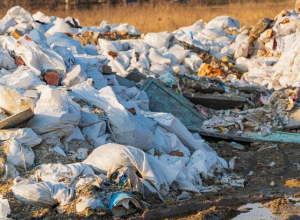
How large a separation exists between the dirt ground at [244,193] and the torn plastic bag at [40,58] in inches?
78.8

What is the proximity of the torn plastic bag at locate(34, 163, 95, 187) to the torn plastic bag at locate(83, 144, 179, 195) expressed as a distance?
0.45 feet

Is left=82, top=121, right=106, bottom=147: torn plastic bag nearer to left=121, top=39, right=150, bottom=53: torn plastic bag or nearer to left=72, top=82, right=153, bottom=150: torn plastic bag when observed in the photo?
left=72, top=82, right=153, bottom=150: torn plastic bag

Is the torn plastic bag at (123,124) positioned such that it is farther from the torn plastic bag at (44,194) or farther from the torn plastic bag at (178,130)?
the torn plastic bag at (44,194)

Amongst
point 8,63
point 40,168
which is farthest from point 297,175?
point 8,63

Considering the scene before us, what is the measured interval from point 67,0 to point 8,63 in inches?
586

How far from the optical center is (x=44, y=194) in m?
4.98

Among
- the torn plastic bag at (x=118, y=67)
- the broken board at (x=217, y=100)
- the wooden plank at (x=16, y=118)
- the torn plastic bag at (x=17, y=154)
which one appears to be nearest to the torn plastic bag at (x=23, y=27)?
the torn plastic bag at (x=118, y=67)

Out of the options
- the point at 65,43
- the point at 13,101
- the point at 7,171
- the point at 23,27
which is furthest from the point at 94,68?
the point at 23,27

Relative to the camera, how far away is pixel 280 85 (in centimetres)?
988

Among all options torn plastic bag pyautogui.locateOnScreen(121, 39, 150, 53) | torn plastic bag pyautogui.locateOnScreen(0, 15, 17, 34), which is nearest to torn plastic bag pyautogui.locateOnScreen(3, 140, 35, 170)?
torn plastic bag pyautogui.locateOnScreen(121, 39, 150, 53)

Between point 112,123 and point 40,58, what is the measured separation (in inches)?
54.5

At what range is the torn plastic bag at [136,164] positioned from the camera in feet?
17.7

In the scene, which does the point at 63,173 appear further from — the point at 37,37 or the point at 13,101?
the point at 37,37

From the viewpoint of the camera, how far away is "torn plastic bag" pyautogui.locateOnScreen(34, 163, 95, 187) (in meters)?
5.20
